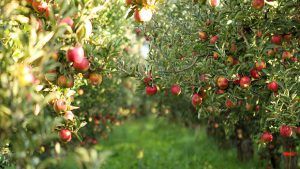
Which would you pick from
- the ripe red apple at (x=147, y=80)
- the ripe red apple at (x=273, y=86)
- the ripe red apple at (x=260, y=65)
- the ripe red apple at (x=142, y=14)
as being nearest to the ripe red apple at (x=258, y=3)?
the ripe red apple at (x=260, y=65)

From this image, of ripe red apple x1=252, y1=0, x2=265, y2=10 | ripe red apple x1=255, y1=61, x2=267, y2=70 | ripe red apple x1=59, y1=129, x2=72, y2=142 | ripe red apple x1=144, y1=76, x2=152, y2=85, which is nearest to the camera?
→ ripe red apple x1=59, y1=129, x2=72, y2=142

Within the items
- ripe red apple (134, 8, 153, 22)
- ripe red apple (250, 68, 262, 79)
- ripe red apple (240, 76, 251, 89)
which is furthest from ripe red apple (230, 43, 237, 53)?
ripe red apple (134, 8, 153, 22)

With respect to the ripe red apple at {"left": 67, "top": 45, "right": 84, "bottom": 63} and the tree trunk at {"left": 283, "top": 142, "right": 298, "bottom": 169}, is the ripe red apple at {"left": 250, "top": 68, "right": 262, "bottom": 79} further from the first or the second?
the tree trunk at {"left": 283, "top": 142, "right": 298, "bottom": 169}

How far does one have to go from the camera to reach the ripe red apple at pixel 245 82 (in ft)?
16.5

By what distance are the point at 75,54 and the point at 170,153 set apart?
417 inches

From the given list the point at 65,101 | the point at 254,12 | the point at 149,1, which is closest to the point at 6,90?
the point at 65,101

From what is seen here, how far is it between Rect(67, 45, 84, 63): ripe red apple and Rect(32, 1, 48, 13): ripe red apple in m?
0.49

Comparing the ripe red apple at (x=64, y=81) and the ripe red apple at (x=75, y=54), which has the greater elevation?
the ripe red apple at (x=75, y=54)

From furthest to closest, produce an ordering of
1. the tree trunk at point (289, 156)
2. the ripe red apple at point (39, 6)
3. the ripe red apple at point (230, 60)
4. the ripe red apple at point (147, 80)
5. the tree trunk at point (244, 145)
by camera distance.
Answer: the tree trunk at point (244, 145) → the tree trunk at point (289, 156) → the ripe red apple at point (147, 80) → the ripe red apple at point (230, 60) → the ripe red apple at point (39, 6)

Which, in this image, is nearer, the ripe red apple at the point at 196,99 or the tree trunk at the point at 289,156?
the ripe red apple at the point at 196,99

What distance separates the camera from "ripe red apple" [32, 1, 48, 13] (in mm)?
3877

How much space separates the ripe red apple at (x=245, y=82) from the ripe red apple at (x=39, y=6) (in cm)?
240

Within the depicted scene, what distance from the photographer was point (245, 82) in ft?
16.5

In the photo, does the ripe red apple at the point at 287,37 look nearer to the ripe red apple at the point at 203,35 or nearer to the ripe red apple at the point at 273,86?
the ripe red apple at the point at 273,86
